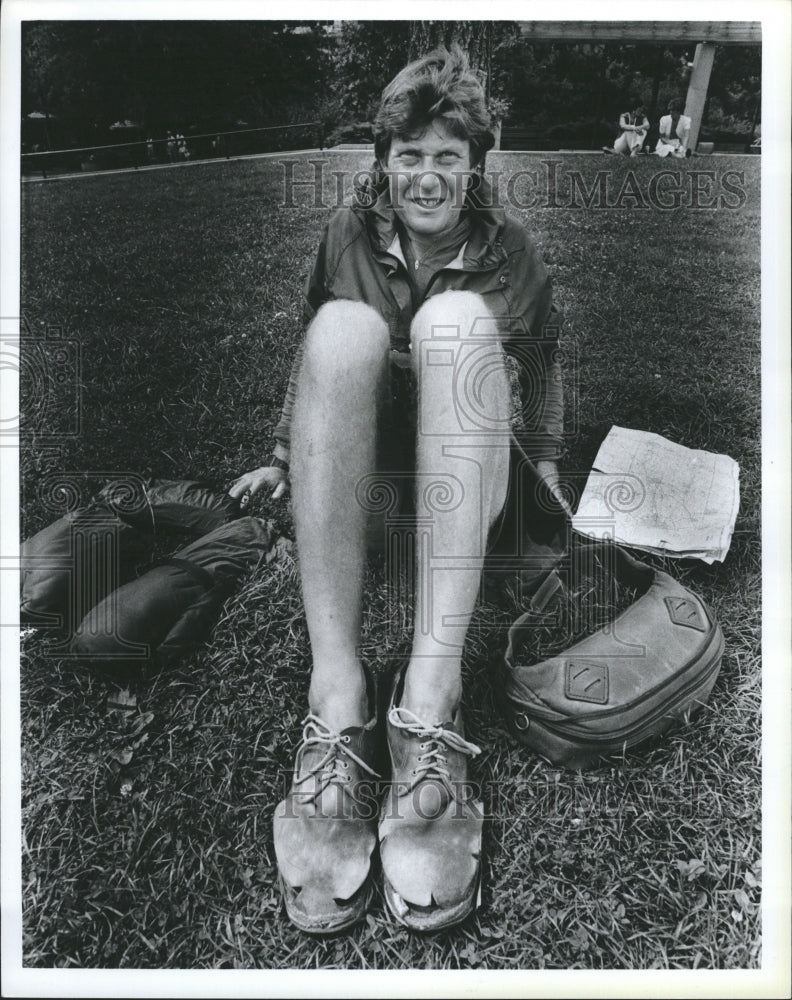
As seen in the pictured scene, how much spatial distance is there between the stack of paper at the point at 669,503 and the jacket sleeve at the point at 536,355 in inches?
5.2

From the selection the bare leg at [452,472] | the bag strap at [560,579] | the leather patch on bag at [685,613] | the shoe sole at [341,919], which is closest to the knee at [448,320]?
the bare leg at [452,472]

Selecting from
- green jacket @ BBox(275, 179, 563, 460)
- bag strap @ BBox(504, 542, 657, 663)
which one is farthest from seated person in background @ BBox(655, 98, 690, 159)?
bag strap @ BBox(504, 542, 657, 663)

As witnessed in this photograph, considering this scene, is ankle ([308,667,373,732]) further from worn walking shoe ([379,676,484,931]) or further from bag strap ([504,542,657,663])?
bag strap ([504,542,657,663])

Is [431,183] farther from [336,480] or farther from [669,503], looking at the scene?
[669,503]

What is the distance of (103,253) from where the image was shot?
A: 4.36 feet

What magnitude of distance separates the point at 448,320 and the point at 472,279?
14cm

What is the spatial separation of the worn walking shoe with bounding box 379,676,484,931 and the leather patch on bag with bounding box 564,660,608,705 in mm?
206

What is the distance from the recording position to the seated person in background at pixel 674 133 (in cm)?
131

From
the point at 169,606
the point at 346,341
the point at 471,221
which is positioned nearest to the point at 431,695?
the point at 169,606

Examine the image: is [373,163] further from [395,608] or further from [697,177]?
[395,608]

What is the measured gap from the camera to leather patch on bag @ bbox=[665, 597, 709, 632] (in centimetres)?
131

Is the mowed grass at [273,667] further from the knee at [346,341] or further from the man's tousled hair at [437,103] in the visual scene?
the knee at [346,341]

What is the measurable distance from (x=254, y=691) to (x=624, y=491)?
81cm

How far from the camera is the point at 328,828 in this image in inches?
45.9
